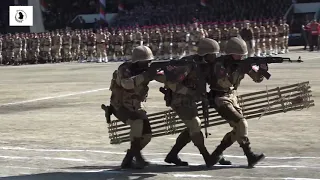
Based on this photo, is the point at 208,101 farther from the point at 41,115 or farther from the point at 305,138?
the point at 41,115

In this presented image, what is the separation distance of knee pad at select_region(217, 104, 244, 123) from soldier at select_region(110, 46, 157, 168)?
880mm

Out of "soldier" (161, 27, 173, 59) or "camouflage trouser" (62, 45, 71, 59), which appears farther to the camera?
"camouflage trouser" (62, 45, 71, 59)

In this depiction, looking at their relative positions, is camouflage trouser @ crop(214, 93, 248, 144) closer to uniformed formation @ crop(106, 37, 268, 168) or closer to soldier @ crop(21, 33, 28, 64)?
uniformed formation @ crop(106, 37, 268, 168)

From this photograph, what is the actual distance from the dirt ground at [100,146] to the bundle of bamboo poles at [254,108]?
443 millimetres

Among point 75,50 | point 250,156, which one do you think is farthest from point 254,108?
point 75,50

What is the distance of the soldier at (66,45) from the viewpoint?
1423 inches

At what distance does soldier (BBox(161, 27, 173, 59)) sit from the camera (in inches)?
1268

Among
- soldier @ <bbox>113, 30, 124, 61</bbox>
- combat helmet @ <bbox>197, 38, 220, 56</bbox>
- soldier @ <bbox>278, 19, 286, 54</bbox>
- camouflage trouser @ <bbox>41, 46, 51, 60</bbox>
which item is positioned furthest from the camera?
camouflage trouser @ <bbox>41, 46, 51, 60</bbox>

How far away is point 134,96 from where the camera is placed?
7.63m

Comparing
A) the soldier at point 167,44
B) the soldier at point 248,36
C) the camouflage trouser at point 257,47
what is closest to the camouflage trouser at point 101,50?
the soldier at point 167,44

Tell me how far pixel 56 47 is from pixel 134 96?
2931 cm

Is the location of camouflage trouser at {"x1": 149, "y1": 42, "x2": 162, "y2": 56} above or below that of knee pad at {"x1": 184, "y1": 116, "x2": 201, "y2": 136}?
below

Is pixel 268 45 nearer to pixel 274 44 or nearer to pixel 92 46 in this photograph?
pixel 274 44

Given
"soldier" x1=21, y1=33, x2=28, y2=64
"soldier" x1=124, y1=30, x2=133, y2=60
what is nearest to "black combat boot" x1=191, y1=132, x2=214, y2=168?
"soldier" x1=124, y1=30, x2=133, y2=60
